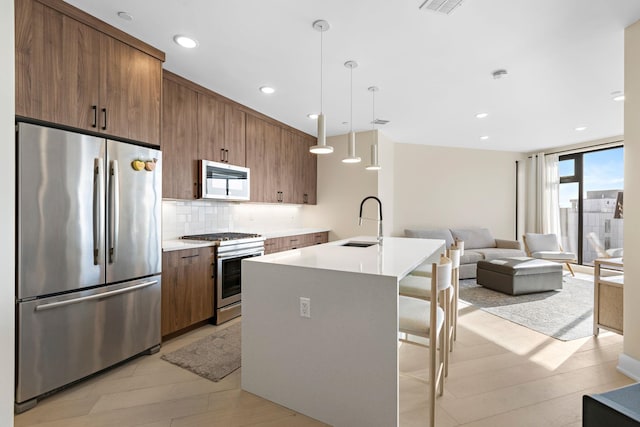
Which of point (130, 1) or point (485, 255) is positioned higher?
point (130, 1)

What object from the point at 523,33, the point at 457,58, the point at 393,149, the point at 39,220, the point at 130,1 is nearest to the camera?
the point at 39,220

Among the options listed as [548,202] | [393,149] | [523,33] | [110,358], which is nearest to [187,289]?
[110,358]

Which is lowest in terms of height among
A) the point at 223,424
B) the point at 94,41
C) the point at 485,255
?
the point at 223,424

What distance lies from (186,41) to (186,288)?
2192 millimetres

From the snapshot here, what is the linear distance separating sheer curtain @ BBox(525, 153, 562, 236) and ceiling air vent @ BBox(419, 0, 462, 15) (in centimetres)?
607

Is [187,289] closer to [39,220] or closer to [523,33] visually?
[39,220]

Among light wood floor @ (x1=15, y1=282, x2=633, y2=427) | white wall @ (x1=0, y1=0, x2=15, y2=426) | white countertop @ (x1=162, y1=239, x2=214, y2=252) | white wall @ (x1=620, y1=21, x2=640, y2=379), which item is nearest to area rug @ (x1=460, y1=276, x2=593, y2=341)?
light wood floor @ (x1=15, y1=282, x2=633, y2=427)

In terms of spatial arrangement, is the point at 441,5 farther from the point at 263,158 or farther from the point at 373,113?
the point at 263,158

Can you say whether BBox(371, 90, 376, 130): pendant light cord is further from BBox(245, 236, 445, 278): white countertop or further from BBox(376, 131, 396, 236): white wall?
BBox(245, 236, 445, 278): white countertop

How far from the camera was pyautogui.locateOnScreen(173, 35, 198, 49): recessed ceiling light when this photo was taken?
8.13 feet

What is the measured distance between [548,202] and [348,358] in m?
6.90

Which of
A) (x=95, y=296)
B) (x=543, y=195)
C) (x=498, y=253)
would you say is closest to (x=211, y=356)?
(x=95, y=296)

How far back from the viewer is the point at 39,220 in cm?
189

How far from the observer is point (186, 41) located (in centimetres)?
252
